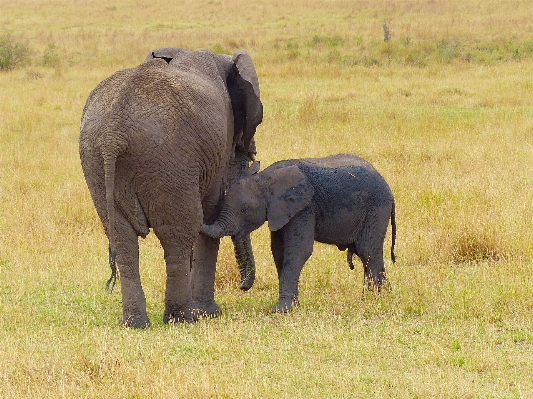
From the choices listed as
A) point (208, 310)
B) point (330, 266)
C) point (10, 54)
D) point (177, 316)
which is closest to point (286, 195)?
point (208, 310)

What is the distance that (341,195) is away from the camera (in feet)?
24.1

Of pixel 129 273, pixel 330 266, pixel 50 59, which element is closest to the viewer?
pixel 129 273

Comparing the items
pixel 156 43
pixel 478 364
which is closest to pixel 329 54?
pixel 156 43

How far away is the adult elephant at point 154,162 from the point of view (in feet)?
19.9

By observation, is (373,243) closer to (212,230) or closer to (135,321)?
(212,230)

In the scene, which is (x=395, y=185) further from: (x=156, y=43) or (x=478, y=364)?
(x=156, y=43)

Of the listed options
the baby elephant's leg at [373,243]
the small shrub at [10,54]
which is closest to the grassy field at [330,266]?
the baby elephant's leg at [373,243]

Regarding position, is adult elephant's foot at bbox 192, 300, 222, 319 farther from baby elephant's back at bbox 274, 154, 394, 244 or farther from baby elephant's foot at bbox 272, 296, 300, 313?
baby elephant's back at bbox 274, 154, 394, 244

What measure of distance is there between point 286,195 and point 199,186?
2.61 feet

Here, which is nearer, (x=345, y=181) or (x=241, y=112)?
(x=345, y=181)

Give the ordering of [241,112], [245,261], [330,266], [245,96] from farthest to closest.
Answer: [330,266]
[245,261]
[241,112]
[245,96]

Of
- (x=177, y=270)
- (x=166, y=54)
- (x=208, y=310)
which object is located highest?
(x=166, y=54)

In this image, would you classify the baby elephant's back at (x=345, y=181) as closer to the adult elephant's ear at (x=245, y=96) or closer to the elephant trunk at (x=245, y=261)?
the adult elephant's ear at (x=245, y=96)

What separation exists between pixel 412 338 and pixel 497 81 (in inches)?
565
